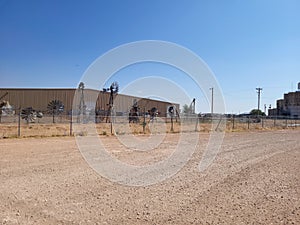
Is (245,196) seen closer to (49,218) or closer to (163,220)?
(163,220)

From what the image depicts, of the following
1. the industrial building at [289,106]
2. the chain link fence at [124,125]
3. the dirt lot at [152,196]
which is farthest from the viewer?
the industrial building at [289,106]

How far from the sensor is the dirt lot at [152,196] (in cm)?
476

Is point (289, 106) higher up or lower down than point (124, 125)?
higher up

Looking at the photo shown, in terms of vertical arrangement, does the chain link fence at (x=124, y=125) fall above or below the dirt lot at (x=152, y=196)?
above

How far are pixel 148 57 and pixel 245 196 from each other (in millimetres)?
5681

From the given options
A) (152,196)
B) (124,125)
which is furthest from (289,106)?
(152,196)

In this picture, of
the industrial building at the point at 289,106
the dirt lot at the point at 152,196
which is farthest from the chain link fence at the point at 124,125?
the industrial building at the point at 289,106

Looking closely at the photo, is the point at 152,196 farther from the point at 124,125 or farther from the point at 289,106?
the point at 289,106

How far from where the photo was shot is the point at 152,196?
5965 mm

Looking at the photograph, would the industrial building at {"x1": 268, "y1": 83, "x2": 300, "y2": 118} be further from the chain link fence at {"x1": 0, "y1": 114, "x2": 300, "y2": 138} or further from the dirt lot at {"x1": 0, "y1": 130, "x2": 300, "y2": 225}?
the dirt lot at {"x1": 0, "y1": 130, "x2": 300, "y2": 225}

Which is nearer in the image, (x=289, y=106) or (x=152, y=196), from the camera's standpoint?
(x=152, y=196)

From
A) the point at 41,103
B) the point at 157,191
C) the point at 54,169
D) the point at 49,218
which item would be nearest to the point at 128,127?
the point at 54,169

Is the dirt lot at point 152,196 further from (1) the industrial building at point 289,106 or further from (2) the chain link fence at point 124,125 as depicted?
(1) the industrial building at point 289,106

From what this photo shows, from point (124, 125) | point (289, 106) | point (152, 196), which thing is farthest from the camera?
point (289, 106)
